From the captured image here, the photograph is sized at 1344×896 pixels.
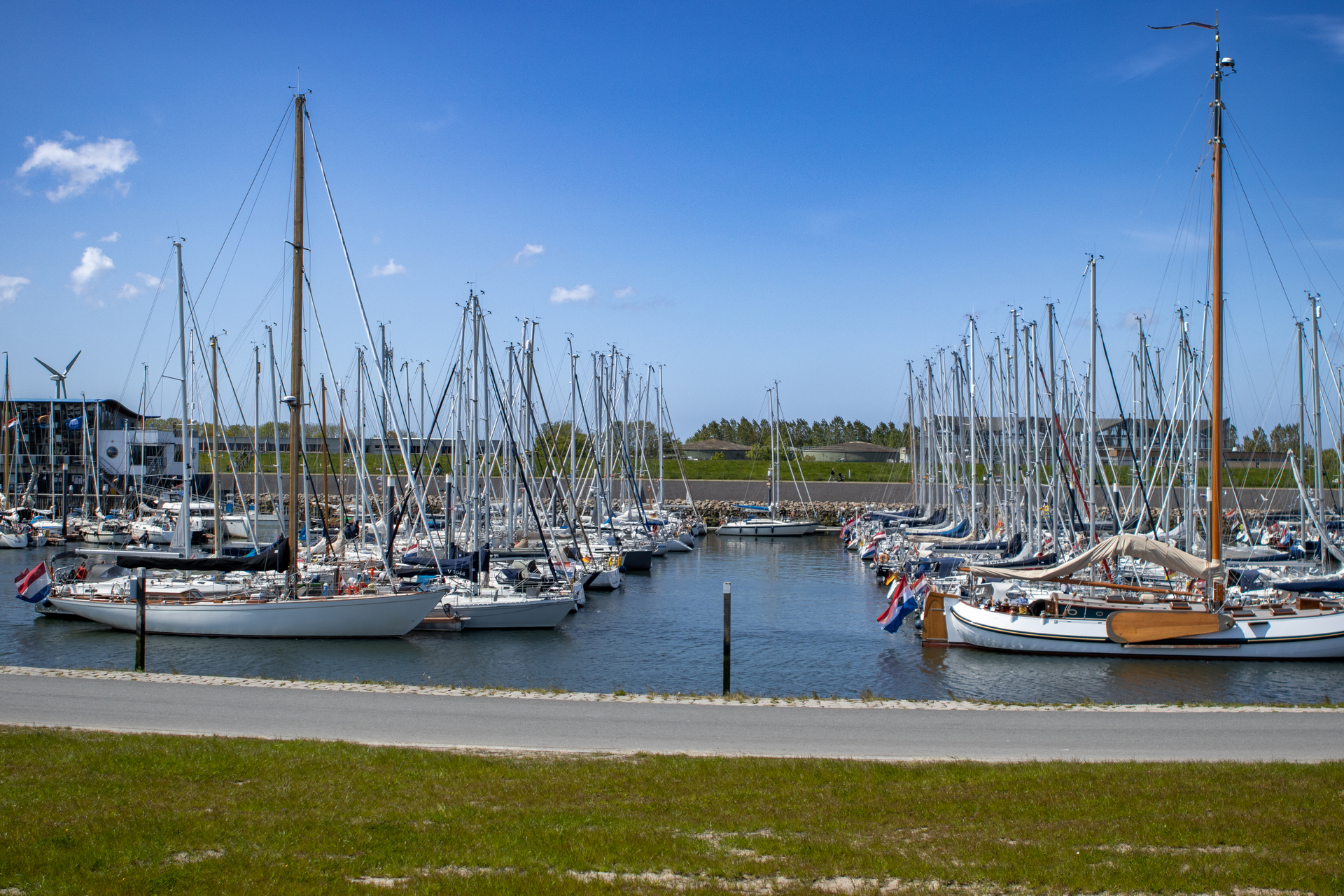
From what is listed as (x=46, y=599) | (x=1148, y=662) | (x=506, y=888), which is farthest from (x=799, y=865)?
(x=46, y=599)

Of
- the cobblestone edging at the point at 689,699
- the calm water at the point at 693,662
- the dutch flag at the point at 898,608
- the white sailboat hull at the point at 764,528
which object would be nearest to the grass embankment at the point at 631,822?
the cobblestone edging at the point at 689,699

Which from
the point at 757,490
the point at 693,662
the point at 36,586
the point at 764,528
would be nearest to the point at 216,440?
the point at 36,586

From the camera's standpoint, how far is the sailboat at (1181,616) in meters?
27.8

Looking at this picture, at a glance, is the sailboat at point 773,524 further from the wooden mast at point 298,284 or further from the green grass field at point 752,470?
the wooden mast at point 298,284

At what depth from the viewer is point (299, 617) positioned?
104 feet

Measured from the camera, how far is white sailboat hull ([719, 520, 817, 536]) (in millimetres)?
80000

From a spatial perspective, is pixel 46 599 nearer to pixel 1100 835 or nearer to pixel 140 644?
pixel 140 644

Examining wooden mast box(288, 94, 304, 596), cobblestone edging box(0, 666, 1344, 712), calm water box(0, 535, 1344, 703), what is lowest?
calm water box(0, 535, 1344, 703)

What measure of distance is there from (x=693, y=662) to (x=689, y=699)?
39.3 ft

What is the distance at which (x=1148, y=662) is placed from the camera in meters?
29.9

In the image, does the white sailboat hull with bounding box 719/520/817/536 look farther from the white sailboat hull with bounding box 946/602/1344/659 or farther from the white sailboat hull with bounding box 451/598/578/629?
the white sailboat hull with bounding box 946/602/1344/659

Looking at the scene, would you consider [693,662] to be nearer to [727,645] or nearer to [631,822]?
[727,645]

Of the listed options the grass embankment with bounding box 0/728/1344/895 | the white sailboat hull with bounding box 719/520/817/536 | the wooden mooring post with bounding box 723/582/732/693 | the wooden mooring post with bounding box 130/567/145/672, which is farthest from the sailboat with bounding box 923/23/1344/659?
the white sailboat hull with bounding box 719/520/817/536

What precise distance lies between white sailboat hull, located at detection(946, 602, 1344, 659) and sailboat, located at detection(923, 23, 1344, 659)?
22 mm
